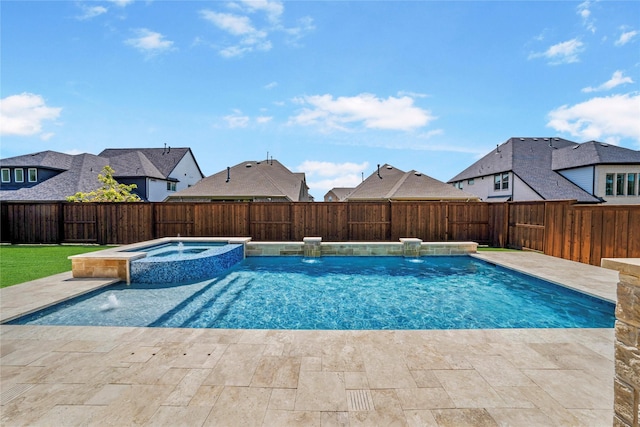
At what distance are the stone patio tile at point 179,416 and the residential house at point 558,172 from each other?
70.6 feet

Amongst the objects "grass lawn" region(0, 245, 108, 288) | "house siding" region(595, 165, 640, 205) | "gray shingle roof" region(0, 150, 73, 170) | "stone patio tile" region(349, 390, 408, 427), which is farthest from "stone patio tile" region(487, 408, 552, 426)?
"gray shingle roof" region(0, 150, 73, 170)

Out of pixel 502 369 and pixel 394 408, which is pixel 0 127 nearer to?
pixel 394 408

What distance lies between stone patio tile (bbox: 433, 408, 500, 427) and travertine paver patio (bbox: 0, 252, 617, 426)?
0.01 m

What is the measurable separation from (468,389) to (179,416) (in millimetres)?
2513

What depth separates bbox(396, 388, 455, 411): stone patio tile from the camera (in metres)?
2.35

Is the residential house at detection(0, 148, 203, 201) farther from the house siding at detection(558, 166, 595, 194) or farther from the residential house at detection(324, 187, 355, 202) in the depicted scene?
the house siding at detection(558, 166, 595, 194)

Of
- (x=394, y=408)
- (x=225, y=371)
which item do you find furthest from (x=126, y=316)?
(x=394, y=408)

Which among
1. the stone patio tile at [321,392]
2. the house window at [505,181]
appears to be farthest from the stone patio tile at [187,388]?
the house window at [505,181]

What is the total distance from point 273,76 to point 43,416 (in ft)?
42.2

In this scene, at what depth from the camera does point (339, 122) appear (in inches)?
692

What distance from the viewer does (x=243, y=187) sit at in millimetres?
→ 18641

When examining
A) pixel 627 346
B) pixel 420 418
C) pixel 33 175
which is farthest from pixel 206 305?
pixel 33 175

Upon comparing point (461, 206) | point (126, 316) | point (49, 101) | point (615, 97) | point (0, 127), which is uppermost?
point (615, 97)

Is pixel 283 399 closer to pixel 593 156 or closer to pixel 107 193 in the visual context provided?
A: pixel 107 193
